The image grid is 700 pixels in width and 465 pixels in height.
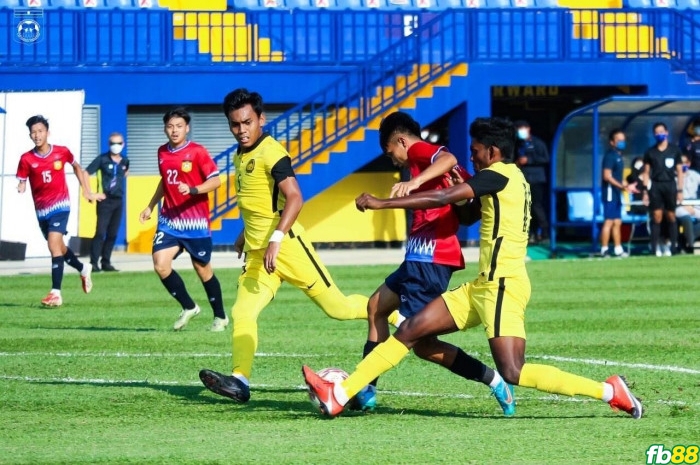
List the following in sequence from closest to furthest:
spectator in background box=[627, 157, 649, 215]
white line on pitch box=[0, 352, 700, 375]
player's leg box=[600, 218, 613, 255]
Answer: white line on pitch box=[0, 352, 700, 375] < player's leg box=[600, 218, 613, 255] < spectator in background box=[627, 157, 649, 215]

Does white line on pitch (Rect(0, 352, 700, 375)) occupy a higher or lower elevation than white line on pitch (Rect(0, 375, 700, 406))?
lower

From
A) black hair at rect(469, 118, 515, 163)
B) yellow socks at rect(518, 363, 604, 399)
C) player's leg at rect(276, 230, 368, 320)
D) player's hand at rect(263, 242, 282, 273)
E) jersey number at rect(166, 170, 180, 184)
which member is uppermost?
black hair at rect(469, 118, 515, 163)

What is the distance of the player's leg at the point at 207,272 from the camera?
13.0 metres

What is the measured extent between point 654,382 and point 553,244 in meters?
14.3

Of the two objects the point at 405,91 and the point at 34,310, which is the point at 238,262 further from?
the point at 34,310

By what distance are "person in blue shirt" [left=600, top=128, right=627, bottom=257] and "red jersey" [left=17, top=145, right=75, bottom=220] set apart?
10174 mm

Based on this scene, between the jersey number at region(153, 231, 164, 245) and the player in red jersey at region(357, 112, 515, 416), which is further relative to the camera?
the jersey number at region(153, 231, 164, 245)

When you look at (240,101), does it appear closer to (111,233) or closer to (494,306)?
(494,306)

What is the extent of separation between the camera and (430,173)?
8.23 m

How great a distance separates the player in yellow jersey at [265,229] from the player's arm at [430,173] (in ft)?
3.69

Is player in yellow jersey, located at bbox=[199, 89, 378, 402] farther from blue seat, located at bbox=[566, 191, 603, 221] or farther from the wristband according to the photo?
blue seat, located at bbox=[566, 191, 603, 221]

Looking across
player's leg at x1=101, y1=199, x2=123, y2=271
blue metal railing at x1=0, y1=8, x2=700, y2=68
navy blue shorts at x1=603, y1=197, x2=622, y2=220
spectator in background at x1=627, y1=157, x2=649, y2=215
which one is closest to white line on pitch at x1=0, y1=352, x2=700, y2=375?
player's leg at x1=101, y1=199, x2=123, y2=271

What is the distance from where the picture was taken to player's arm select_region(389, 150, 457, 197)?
7922 mm

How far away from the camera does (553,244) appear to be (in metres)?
23.9
